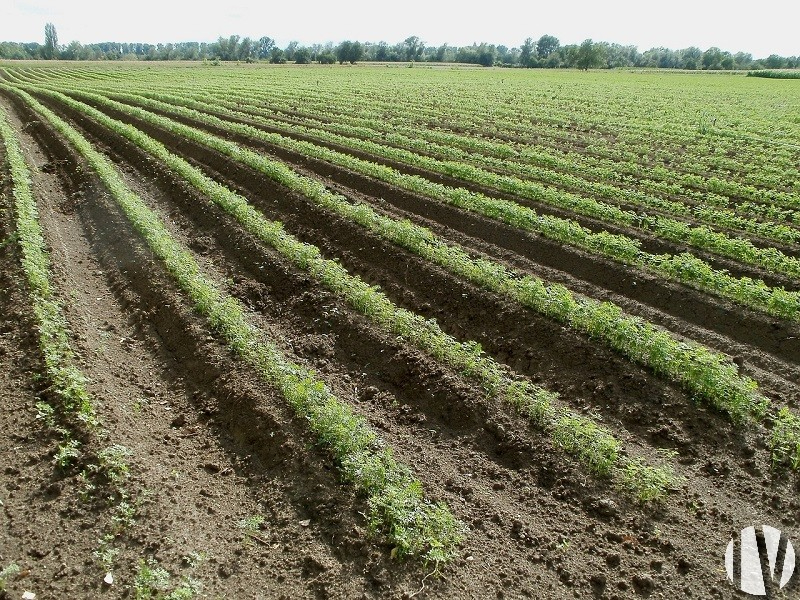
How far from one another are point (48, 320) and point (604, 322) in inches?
355

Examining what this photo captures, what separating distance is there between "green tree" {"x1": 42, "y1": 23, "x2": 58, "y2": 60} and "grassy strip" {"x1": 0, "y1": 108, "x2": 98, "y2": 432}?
145936 millimetres

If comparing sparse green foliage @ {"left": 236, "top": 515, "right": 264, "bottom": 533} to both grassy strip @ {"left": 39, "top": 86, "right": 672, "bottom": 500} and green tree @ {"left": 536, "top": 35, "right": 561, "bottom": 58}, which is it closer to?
grassy strip @ {"left": 39, "top": 86, "right": 672, "bottom": 500}

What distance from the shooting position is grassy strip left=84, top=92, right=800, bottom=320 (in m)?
10.4

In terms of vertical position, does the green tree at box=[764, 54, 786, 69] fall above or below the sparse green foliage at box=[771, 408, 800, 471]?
above

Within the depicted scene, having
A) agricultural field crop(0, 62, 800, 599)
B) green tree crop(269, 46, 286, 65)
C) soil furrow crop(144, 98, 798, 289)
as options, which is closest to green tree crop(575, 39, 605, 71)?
green tree crop(269, 46, 286, 65)

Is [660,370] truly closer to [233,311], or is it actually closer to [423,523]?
[423,523]

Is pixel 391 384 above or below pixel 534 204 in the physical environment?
below

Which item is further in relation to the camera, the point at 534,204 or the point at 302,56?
the point at 302,56

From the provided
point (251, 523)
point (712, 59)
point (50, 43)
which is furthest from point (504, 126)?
point (50, 43)

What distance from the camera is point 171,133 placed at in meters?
24.4

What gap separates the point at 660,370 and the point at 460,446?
131 inches

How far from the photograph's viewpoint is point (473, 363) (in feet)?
28.2

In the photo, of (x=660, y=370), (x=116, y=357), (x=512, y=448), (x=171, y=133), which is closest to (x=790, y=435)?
(x=660, y=370)

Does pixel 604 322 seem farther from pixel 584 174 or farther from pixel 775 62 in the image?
pixel 775 62
